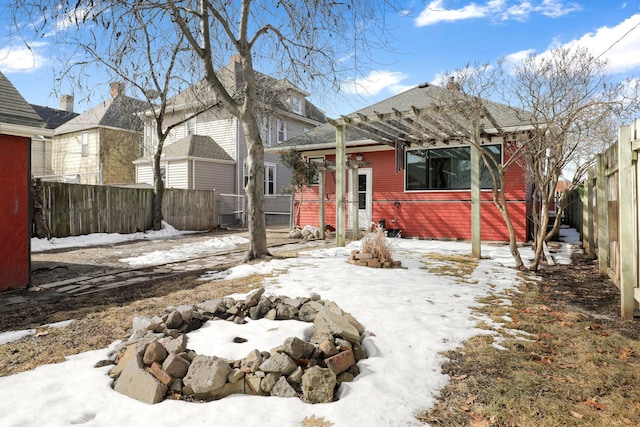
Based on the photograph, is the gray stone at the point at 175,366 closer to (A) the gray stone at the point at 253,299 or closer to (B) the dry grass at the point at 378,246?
(A) the gray stone at the point at 253,299

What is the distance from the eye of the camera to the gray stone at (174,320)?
11.3ft

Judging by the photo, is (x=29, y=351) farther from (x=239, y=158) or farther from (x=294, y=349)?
(x=239, y=158)

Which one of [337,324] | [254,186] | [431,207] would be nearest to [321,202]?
[431,207]

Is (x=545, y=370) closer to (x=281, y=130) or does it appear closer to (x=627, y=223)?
(x=627, y=223)

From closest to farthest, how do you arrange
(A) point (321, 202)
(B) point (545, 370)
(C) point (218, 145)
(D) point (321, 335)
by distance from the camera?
(B) point (545, 370) < (D) point (321, 335) < (A) point (321, 202) < (C) point (218, 145)

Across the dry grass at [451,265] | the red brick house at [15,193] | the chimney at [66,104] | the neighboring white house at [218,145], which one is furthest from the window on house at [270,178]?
the chimney at [66,104]

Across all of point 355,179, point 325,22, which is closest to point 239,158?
point 355,179

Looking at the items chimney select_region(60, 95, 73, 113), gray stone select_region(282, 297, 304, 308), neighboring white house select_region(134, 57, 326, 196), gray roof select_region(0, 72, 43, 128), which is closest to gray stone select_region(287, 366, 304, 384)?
gray stone select_region(282, 297, 304, 308)

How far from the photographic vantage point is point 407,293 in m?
4.70

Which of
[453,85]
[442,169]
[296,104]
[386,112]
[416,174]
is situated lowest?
[416,174]

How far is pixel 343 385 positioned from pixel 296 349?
16.4 inches

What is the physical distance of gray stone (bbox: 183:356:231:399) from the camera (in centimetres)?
244

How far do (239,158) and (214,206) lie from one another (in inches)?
160

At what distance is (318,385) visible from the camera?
8.07 feet
